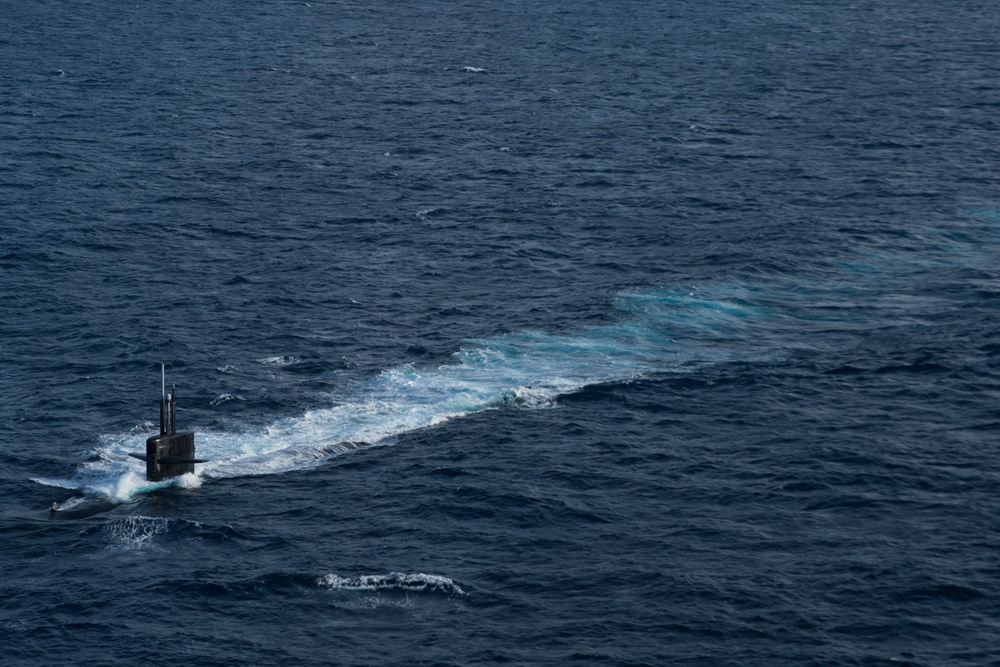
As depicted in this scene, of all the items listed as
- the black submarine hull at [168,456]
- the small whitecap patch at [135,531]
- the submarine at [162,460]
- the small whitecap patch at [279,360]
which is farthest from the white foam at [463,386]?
the small whitecap patch at [135,531]

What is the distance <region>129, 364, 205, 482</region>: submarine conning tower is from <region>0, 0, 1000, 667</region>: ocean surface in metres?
2.04

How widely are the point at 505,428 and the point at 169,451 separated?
31.5 m

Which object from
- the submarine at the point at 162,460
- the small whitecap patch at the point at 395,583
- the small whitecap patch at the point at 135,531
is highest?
the submarine at the point at 162,460

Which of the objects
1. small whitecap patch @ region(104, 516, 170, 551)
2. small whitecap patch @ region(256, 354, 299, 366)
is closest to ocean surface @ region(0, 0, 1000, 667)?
small whitecap patch @ region(104, 516, 170, 551)

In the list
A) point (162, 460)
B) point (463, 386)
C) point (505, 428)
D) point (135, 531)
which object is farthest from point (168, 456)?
point (463, 386)

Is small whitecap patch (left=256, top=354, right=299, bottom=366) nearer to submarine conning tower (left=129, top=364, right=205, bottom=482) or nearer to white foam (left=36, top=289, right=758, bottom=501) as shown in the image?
white foam (left=36, top=289, right=758, bottom=501)

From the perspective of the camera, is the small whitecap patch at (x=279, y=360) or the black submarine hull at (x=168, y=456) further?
the small whitecap patch at (x=279, y=360)

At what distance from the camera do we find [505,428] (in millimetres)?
136625

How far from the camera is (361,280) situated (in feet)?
567

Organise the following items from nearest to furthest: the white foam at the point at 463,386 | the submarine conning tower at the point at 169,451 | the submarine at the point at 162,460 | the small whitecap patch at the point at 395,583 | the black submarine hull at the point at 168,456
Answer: the small whitecap patch at the point at 395,583
the submarine at the point at 162,460
the black submarine hull at the point at 168,456
the submarine conning tower at the point at 169,451
the white foam at the point at 463,386

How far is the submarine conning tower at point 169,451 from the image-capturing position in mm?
124250

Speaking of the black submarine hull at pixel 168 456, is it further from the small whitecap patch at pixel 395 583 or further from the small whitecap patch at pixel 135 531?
the small whitecap patch at pixel 395 583

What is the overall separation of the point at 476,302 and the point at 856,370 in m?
44.8

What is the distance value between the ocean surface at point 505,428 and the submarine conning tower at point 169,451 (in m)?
2.04
